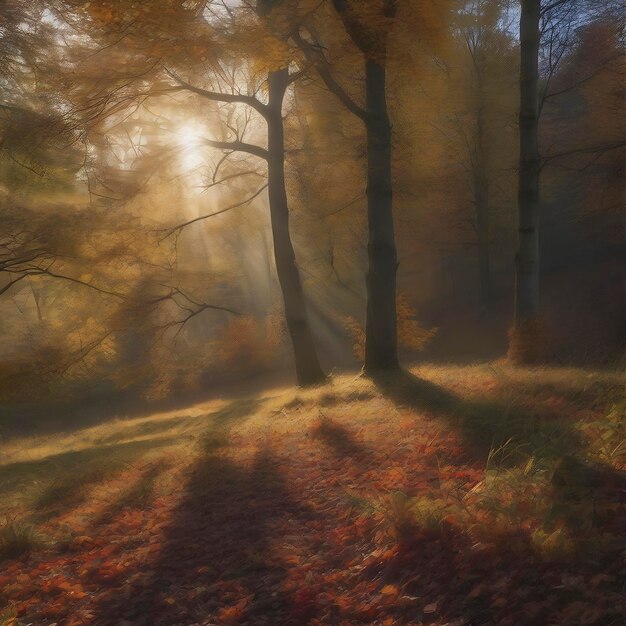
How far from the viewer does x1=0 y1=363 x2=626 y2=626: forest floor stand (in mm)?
3033

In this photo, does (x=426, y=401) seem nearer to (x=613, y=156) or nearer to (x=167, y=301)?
(x=167, y=301)

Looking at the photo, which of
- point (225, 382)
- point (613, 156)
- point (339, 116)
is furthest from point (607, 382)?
point (225, 382)

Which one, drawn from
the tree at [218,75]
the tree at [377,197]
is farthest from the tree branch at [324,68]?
the tree at [218,75]

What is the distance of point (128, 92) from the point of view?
972cm

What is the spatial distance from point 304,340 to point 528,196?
5509 mm

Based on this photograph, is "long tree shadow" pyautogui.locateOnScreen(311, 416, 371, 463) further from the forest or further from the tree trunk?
the tree trunk

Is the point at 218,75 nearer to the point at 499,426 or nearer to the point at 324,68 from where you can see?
the point at 324,68

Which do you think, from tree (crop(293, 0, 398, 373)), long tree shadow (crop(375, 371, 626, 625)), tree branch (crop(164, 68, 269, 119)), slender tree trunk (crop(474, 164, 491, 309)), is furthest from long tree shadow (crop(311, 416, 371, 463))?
slender tree trunk (crop(474, 164, 491, 309))

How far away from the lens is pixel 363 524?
14.0 ft

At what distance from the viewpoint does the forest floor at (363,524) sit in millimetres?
3033

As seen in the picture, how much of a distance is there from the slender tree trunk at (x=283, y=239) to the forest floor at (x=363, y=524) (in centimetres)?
517

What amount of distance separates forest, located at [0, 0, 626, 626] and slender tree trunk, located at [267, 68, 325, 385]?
68 millimetres

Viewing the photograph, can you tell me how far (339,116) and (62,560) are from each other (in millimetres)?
11423

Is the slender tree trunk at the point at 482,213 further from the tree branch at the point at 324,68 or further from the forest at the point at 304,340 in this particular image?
the tree branch at the point at 324,68
